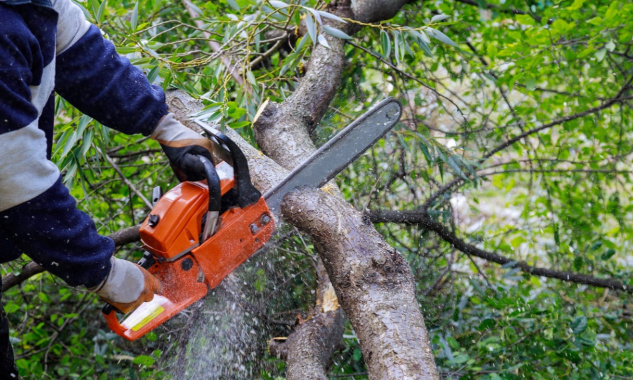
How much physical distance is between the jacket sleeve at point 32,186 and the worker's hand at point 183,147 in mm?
436

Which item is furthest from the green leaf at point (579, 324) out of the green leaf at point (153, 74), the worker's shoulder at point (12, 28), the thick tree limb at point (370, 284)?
the worker's shoulder at point (12, 28)

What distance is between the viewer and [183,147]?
2.10 m

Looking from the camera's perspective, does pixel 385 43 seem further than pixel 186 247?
Yes

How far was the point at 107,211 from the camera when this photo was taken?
3725 mm

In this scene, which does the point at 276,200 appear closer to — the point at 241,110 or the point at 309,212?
the point at 309,212

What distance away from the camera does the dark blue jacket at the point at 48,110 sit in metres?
1.49

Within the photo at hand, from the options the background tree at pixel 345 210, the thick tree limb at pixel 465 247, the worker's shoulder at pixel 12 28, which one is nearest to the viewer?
the worker's shoulder at pixel 12 28

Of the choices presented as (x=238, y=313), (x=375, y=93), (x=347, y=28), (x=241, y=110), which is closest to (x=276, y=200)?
(x=241, y=110)

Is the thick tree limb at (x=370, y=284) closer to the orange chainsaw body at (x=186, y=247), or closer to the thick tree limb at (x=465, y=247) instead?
the orange chainsaw body at (x=186, y=247)

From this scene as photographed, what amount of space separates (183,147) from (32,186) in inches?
25.0

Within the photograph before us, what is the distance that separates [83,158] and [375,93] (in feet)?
6.08

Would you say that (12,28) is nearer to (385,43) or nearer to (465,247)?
(385,43)

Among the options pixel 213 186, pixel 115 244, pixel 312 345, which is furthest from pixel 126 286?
pixel 115 244

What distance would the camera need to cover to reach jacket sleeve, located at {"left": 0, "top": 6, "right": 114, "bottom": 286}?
147cm
